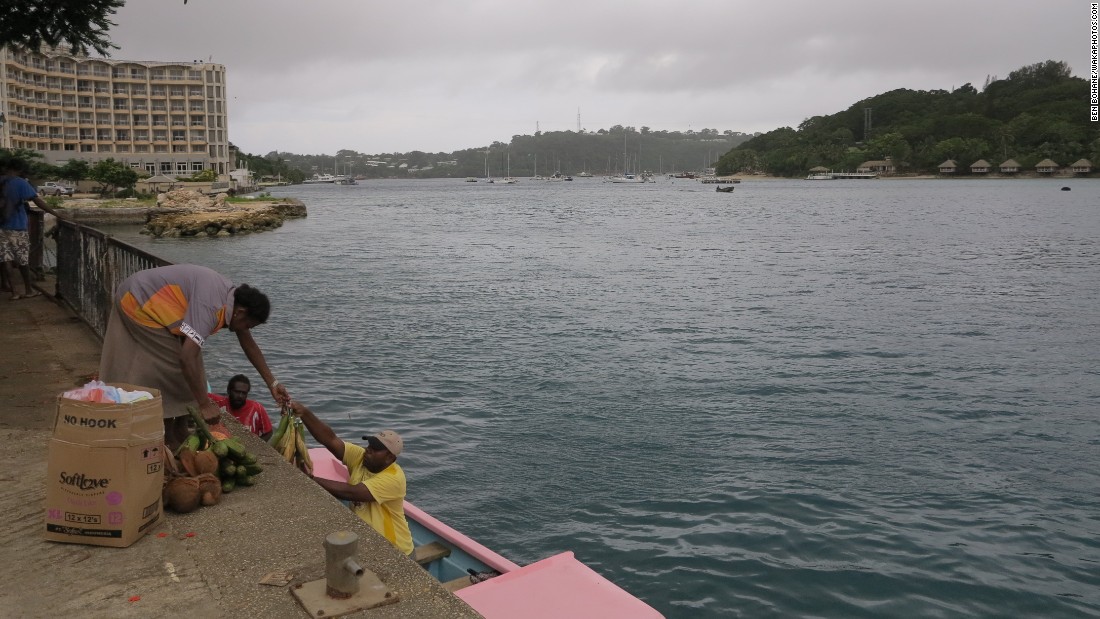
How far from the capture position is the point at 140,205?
2660 inches

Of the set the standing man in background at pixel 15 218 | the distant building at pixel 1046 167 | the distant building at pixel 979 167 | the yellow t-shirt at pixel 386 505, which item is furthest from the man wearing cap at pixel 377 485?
the distant building at pixel 979 167

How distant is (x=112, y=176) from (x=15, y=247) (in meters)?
72.9

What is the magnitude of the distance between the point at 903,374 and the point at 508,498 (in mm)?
9831

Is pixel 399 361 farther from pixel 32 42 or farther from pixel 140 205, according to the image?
pixel 140 205

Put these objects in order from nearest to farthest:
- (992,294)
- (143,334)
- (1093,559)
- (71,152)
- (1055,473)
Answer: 1. (143,334)
2. (1093,559)
3. (1055,473)
4. (992,294)
5. (71,152)

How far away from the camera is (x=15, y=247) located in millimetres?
13688

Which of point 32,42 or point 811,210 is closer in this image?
point 32,42

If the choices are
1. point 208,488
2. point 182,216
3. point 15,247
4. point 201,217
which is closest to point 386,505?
point 208,488

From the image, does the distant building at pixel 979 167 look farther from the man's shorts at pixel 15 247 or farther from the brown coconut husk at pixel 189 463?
the brown coconut husk at pixel 189 463

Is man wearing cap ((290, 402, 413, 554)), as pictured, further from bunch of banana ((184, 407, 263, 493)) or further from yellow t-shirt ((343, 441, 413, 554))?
bunch of banana ((184, 407, 263, 493))

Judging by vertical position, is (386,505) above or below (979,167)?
below

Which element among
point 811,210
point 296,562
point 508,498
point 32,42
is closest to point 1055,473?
point 508,498

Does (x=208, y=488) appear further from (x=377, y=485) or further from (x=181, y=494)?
(x=377, y=485)

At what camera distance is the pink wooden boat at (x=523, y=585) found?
6039 mm
